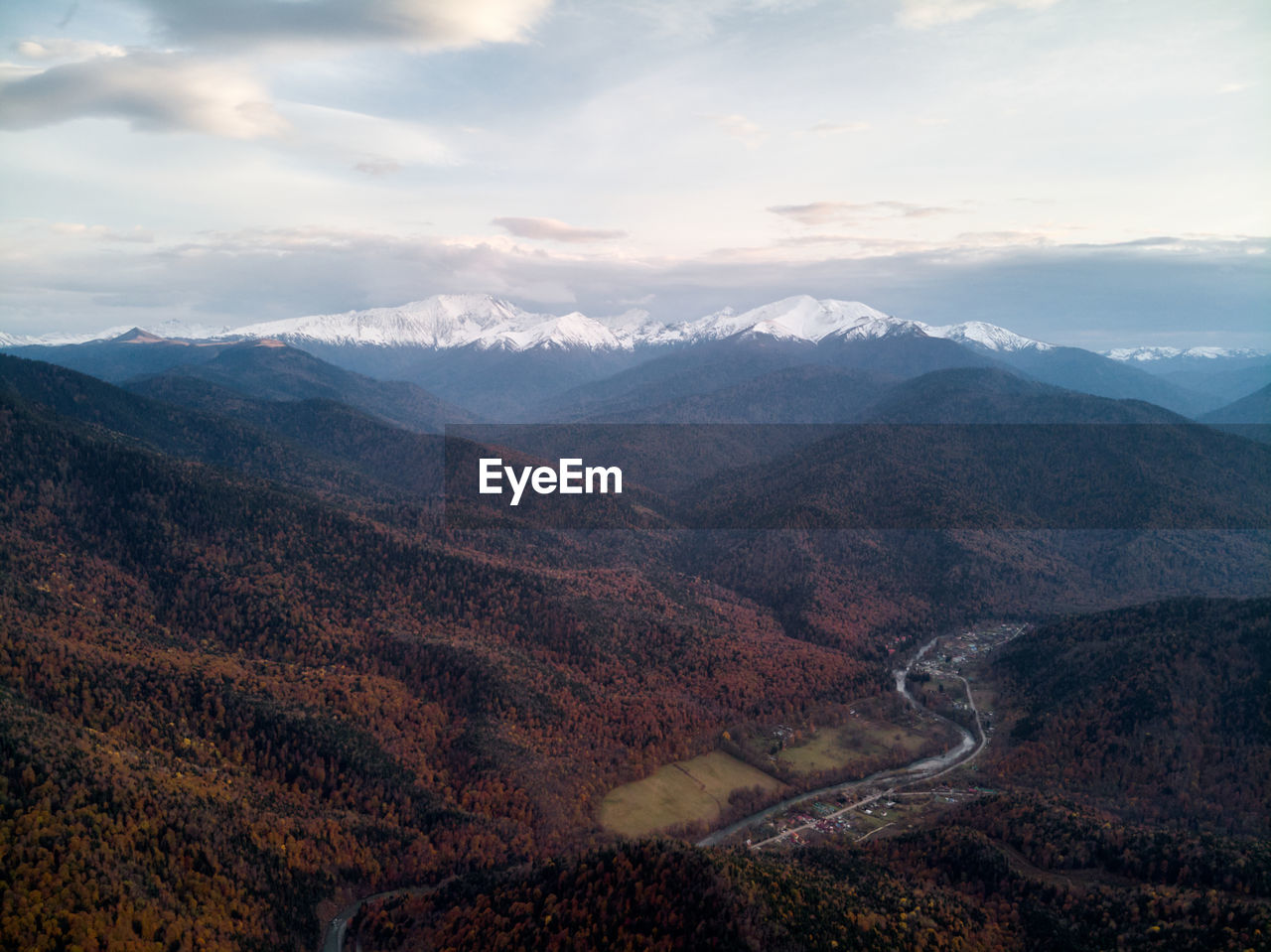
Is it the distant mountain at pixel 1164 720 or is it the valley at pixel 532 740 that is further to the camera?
the distant mountain at pixel 1164 720

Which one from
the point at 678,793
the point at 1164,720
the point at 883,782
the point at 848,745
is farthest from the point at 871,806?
the point at 1164,720

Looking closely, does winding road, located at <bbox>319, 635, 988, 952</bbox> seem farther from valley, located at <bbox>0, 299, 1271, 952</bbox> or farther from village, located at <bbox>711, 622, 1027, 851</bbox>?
valley, located at <bbox>0, 299, 1271, 952</bbox>

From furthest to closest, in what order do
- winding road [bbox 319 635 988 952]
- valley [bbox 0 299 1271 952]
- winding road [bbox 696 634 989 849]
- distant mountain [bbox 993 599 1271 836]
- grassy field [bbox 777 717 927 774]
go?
grassy field [bbox 777 717 927 774], distant mountain [bbox 993 599 1271 836], winding road [bbox 696 634 989 849], winding road [bbox 319 635 988 952], valley [bbox 0 299 1271 952]

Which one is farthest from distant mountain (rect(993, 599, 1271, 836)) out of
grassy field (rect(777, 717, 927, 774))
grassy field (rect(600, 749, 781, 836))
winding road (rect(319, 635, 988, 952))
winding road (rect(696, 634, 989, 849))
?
grassy field (rect(600, 749, 781, 836))

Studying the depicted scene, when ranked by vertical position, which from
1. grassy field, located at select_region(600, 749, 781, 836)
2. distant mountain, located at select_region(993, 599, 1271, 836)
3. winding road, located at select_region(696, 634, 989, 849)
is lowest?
winding road, located at select_region(696, 634, 989, 849)

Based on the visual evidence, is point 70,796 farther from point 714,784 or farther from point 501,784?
point 714,784

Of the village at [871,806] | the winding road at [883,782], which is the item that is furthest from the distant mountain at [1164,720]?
the village at [871,806]

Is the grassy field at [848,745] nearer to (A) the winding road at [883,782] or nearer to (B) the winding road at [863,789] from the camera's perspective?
(A) the winding road at [883,782]
